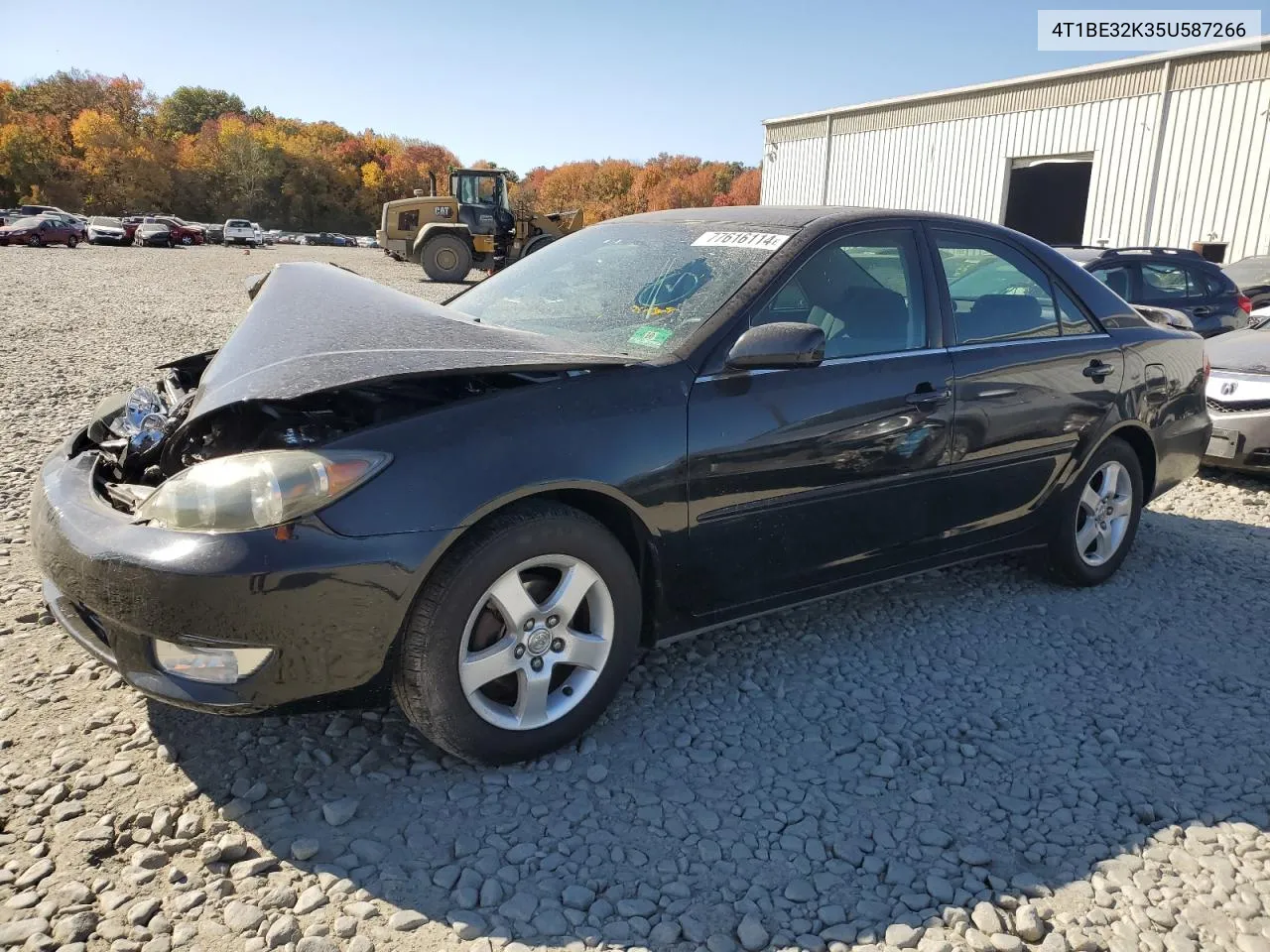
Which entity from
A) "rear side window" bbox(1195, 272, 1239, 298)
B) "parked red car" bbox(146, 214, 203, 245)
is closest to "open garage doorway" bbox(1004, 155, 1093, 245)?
"rear side window" bbox(1195, 272, 1239, 298)

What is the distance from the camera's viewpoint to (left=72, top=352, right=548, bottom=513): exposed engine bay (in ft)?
8.41

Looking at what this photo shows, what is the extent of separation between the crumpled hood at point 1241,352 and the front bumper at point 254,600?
19.9 ft

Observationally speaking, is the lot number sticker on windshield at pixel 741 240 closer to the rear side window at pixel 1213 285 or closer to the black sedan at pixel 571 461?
the black sedan at pixel 571 461

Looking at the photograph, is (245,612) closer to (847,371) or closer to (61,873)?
(61,873)

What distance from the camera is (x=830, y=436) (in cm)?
312

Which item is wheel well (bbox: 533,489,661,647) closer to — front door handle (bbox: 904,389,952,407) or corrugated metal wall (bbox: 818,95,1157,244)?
front door handle (bbox: 904,389,952,407)

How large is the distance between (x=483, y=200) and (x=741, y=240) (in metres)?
23.0

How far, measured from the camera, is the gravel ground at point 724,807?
2.10m

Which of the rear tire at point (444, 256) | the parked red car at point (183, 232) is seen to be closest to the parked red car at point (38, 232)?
the parked red car at point (183, 232)

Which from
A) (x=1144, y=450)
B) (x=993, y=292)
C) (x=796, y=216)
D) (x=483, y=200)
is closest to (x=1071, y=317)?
(x=993, y=292)

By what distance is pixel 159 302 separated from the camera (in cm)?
1667

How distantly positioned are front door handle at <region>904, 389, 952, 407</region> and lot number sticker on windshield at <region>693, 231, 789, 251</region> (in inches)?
29.0

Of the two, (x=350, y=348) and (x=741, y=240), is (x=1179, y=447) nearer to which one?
(x=741, y=240)

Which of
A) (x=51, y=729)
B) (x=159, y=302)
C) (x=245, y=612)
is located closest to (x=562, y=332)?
(x=245, y=612)
